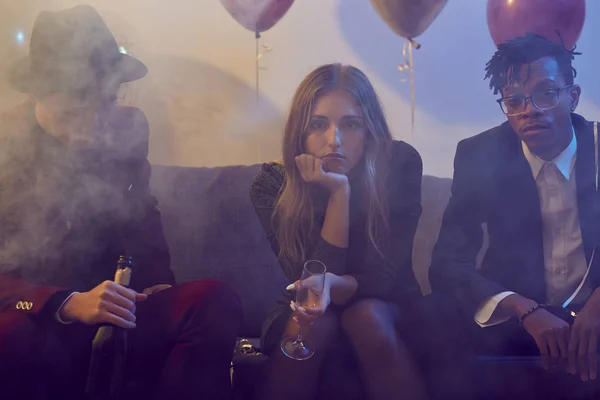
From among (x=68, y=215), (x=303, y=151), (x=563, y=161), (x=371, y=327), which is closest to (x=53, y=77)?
(x=68, y=215)

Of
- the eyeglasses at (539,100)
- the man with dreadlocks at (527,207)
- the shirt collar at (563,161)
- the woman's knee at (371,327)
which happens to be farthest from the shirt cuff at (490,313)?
the eyeglasses at (539,100)

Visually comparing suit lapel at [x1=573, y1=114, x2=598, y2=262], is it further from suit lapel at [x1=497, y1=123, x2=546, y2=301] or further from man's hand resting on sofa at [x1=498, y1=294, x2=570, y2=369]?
man's hand resting on sofa at [x1=498, y1=294, x2=570, y2=369]

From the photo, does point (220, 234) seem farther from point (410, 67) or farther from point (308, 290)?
point (410, 67)

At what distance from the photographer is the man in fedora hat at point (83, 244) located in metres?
1.03

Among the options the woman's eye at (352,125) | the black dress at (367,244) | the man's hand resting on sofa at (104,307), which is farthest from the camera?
the woman's eye at (352,125)

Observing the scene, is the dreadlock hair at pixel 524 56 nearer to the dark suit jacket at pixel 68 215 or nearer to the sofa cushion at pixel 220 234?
the sofa cushion at pixel 220 234

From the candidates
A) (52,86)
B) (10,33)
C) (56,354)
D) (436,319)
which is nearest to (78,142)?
(52,86)

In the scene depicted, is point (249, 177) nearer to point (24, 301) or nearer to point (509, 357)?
point (24, 301)

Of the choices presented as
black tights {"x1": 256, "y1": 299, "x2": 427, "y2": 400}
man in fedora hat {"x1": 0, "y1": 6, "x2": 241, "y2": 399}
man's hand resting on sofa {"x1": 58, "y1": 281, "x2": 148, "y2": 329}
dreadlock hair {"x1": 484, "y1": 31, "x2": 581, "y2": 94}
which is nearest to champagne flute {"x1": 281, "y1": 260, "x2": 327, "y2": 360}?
black tights {"x1": 256, "y1": 299, "x2": 427, "y2": 400}

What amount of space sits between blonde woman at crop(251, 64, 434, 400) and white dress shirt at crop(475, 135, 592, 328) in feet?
1.04

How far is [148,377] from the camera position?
3.55ft

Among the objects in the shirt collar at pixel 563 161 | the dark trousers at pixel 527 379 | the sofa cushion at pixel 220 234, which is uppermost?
the shirt collar at pixel 563 161

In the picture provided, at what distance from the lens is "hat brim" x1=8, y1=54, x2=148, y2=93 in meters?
1.33

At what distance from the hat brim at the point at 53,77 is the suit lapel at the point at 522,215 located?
3.27 ft
